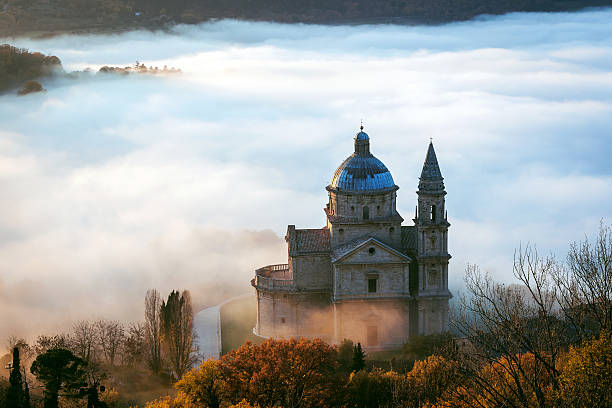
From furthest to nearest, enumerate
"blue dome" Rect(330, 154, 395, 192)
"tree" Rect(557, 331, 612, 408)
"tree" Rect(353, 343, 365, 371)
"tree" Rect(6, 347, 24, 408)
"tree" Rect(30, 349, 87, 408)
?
Result: 1. "blue dome" Rect(330, 154, 395, 192)
2. "tree" Rect(353, 343, 365, 371)
3. "tree" Rect(30, 349, 87, 408)
4. "tree" Rect(6, 347, 24, 408)
5. "tree" Rect(557, 331, 612, 408)

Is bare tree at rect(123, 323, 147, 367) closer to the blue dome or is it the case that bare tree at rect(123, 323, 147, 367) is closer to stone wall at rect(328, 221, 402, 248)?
stone wall at rect(328, 221, 402, 248)

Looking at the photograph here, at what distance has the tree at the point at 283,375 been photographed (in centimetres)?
5459

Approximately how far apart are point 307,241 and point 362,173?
673 cm

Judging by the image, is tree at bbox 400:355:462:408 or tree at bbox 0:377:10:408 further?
tree at bbox 0:377:10:408

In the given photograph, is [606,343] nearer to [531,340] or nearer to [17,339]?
[531,340]

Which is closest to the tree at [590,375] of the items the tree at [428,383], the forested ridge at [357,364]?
the forested ridge at [357,364]

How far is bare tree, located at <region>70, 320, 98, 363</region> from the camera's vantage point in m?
64.0

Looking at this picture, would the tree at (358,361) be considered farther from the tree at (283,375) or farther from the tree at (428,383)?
the tree at (428,383)

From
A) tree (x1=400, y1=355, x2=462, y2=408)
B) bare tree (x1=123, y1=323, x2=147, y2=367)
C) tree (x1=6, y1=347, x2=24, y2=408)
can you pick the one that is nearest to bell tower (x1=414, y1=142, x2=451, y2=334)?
tree (x1=400, y1=355, x2=462, y2=408)

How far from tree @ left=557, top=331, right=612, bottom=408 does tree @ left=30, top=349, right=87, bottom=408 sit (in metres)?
28.0

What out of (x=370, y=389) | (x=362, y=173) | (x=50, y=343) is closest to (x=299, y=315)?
(x=362, y=173)

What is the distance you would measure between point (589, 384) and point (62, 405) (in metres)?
30.5

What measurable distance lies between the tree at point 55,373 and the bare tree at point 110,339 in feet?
42.4

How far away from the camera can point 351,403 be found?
5506 cm
